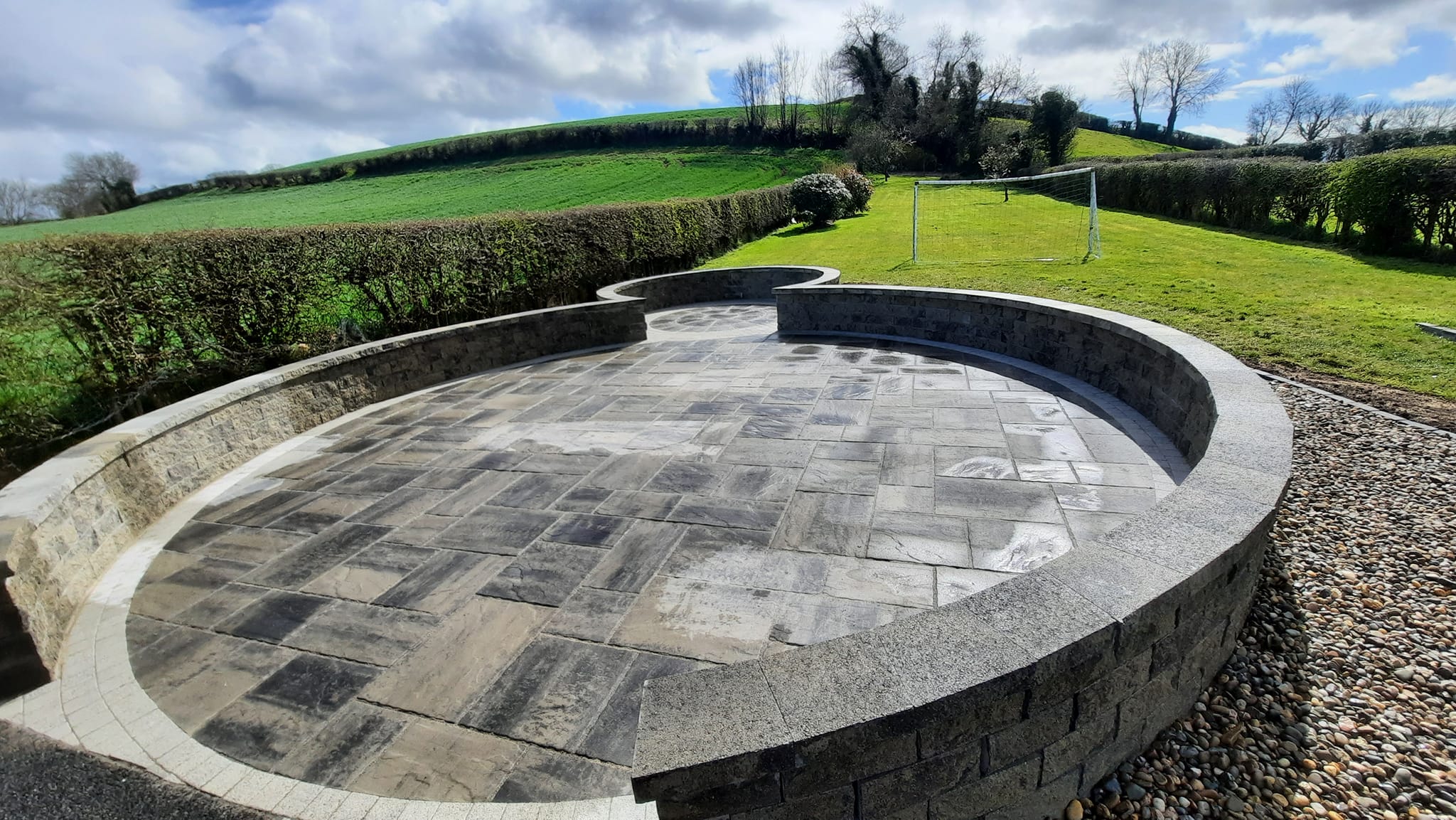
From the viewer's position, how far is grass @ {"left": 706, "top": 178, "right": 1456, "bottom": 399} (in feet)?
18.4

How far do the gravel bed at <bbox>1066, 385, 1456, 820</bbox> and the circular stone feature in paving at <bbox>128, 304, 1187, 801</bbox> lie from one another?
0.83 m

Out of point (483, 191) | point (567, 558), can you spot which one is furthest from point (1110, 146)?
point (567, 558)

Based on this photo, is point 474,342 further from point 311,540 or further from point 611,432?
point 311,540

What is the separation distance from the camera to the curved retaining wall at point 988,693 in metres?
1.48

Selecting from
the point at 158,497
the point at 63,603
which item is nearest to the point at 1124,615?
the point at 63,603

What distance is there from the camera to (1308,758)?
1954 millimetres

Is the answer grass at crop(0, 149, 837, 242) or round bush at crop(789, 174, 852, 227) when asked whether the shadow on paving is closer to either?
round bush at crop(789, 174, 852, 227)

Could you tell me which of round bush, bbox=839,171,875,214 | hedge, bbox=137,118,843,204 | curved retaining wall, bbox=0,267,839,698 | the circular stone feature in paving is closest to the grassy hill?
hedge, bbox=137,118,843,204

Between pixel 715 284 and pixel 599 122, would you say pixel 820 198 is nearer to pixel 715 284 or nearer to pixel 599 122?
pixel 715 284

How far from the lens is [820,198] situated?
1956 centimetres

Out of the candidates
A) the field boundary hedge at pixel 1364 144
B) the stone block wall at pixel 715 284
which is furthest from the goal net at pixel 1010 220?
the field boundary hedge at pixel 1364 144

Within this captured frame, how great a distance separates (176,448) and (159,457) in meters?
0.17

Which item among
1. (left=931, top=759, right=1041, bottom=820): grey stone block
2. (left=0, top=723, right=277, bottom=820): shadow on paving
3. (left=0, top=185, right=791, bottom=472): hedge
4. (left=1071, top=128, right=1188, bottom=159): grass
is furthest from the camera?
(left=1071, top=128, right=1188, bottom=159): grass

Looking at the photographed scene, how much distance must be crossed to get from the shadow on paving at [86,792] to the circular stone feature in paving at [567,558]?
0.18m
